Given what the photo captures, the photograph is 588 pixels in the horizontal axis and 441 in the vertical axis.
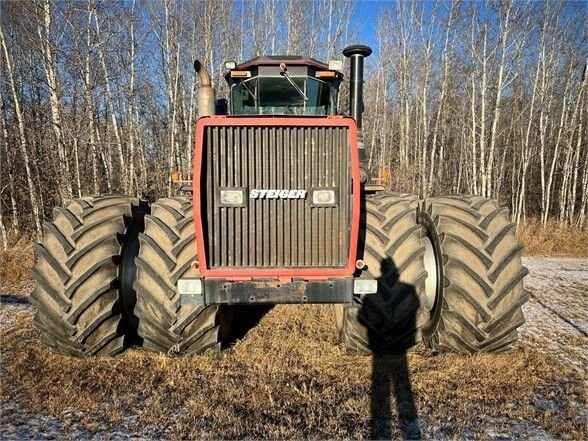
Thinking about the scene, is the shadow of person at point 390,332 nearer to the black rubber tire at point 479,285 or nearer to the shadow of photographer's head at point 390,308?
the shadow of photographer's head at point 390,308

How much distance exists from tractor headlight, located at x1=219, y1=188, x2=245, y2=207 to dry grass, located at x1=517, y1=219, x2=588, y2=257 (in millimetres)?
10873

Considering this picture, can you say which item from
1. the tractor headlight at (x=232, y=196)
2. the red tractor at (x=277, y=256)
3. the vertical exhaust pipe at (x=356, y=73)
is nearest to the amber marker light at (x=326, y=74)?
the vertical exhaust pipe at (x=356, y=73)

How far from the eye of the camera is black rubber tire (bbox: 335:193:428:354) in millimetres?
3795

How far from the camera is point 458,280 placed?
12.5ft

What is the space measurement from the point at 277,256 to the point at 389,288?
41.6 inches

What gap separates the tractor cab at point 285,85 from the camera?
4758 mm

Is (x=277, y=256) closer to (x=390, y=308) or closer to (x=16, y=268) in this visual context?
(x=390, y=308)

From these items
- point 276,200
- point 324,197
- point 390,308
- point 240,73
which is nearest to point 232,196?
point 276,200

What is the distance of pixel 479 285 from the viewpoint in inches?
148

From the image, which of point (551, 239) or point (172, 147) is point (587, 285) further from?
point (172, 147)

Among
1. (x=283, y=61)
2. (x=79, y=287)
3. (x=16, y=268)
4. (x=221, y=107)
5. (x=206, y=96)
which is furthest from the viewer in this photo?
(x=16, y=268)

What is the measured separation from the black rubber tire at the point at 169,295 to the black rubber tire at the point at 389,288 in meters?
1.39

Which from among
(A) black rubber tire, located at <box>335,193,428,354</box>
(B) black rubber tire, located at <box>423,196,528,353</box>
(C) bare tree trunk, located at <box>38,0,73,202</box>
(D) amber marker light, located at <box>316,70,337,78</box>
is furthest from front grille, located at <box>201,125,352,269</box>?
(C) bare tree trunk, located at <box>38,0,73,202</box>

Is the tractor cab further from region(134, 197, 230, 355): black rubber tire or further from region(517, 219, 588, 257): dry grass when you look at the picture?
region(517, 219, 588, 257): dry grass
